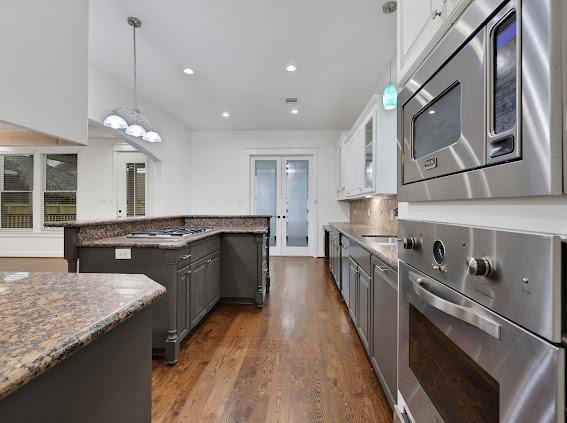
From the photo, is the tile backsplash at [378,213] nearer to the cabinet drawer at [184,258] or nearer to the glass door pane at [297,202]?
the glass door pane at [297,202]

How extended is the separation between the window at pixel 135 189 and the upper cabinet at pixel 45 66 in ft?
19.4

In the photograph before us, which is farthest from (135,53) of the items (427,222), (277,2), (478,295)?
(478,295)

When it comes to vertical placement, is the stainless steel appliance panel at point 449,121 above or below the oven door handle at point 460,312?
above

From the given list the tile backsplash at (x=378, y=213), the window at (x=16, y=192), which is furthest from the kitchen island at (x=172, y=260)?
the window at (x=16, y=192)

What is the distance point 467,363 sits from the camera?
78 centimetres

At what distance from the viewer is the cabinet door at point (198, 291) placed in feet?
8.39

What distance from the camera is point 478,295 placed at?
73 cm

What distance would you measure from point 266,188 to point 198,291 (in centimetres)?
448

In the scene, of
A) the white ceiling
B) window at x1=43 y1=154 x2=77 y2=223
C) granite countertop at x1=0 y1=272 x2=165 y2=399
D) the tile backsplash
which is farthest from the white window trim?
granite countertop at x1=0 y1=272 x2=165 y2=399

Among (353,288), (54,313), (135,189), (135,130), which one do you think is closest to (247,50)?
(135,130)

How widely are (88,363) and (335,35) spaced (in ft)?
11.2

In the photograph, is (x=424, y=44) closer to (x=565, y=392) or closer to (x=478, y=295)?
(x=478, y=295)

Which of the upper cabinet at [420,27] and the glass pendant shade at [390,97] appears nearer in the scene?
the upper cabinet at [420,27]

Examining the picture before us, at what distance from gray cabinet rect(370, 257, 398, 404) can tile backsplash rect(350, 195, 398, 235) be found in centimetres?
125
